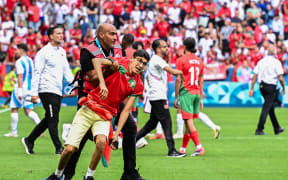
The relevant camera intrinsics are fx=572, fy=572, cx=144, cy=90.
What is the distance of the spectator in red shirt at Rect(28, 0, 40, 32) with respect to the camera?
2811cm

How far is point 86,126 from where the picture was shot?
6.86 meters

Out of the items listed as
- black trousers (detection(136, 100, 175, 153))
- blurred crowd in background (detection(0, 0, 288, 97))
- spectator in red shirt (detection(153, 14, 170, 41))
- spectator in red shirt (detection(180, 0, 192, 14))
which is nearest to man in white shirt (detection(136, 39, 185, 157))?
black trousers (detection(136, 100, 175, 153))

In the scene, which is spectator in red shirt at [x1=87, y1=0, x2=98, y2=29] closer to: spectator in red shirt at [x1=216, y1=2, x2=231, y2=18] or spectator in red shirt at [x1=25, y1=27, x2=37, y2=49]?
spectator in red shirt at [x1=25, y1=27, x2=37, y2=49]

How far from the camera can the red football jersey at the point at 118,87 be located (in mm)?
6859

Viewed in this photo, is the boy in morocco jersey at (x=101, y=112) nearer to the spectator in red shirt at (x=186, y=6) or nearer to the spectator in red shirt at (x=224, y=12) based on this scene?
the spectator in red shirt at (x=186, y=6)

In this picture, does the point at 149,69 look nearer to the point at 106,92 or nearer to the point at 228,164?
the point at 228,164

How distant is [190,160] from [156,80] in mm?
2008

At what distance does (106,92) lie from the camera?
21.1 ft

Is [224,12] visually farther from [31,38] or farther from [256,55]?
[31,38]

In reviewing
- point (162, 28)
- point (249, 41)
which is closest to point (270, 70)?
point (249, 41)

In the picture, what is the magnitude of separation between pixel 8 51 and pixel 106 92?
20179mm

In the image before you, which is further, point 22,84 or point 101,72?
point 22,84

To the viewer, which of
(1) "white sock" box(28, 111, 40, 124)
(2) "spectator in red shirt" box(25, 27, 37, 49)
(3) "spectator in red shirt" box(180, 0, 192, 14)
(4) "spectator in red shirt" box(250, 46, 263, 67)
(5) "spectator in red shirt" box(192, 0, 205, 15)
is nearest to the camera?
(1) "white sock" box(28, 111, 40, 124)

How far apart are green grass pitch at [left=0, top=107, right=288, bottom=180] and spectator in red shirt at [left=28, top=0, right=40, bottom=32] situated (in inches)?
547
